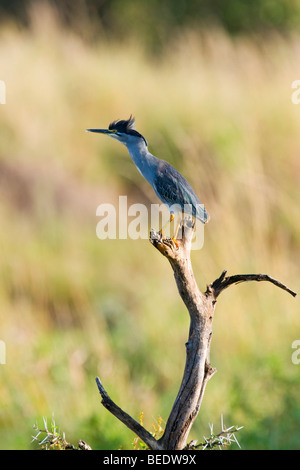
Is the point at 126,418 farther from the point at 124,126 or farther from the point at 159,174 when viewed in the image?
the point at 124,126

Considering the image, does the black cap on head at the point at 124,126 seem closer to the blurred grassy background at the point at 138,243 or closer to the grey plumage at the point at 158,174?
the grey plumage at the point at 158,174

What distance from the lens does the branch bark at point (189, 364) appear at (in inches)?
58.4

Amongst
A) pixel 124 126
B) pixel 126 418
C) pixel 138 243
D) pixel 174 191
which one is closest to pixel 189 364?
pixel 126 418

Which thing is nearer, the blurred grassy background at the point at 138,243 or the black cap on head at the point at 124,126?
the black cap on head at the point at 124,126

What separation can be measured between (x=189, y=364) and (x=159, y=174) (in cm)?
62

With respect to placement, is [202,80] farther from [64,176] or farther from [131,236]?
[131,236]

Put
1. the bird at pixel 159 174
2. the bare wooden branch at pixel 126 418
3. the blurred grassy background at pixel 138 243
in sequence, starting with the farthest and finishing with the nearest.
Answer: the blurred grassy background at pixel 138 243 → the bird at pixel 159 174 → the bare wooden branch at pixel 126 418

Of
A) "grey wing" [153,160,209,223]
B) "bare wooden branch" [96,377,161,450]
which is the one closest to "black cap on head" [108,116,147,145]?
"grey wing" [153,160,209,223]

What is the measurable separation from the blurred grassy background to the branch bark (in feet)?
6.28

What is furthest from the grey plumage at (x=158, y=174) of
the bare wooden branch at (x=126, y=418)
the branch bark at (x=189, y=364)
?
the bare wooden branch at (x=126, y=418)

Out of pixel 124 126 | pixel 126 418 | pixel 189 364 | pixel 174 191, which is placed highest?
pixel 124 126

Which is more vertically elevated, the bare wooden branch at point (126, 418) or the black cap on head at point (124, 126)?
the black cap on head at point (124, 126)

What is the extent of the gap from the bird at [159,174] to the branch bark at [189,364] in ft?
0.98

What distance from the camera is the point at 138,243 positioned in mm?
6367
